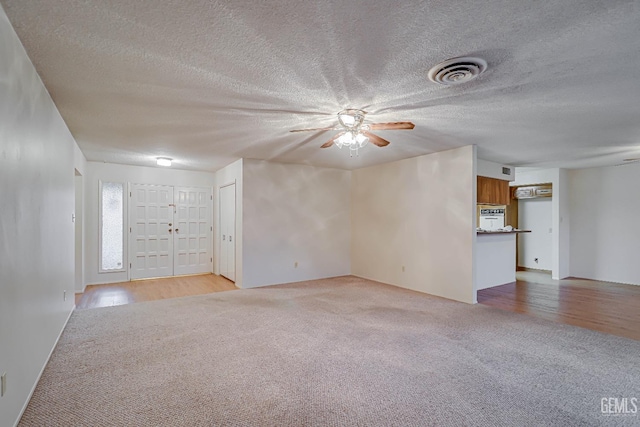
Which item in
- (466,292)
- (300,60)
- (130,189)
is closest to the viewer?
(300,60)

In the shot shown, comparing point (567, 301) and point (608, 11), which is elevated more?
point (608, 11)

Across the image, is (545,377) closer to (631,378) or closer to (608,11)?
(631,378)

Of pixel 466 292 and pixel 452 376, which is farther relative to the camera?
pixel 466 292

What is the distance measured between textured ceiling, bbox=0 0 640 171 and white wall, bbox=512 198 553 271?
3.92m

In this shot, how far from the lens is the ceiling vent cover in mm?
2098

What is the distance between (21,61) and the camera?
6.45ft

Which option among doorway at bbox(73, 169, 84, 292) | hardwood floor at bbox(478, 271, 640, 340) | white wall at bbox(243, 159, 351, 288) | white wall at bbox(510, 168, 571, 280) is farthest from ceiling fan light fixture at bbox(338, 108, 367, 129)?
white wall at bbox(510, 168, 571, 280)

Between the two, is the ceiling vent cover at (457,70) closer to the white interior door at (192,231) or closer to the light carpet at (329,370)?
the light carpet at (329,370)

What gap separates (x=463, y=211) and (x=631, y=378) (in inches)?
105

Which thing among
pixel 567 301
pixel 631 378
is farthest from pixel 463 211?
pixel 631 378

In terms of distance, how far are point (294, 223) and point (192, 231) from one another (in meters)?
2.56

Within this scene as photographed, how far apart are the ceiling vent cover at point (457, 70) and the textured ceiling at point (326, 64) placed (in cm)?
7

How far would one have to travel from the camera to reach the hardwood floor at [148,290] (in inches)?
189

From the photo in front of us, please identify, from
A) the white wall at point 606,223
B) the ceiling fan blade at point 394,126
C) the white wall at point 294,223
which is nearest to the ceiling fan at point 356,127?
the ceiling fan blade at point 394,126
